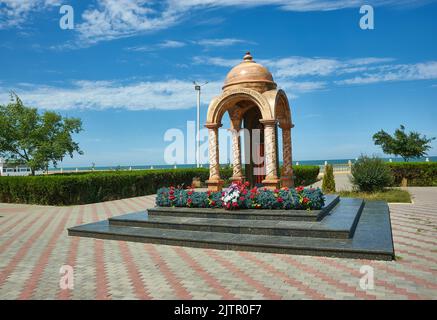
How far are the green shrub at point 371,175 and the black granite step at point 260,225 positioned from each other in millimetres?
7238

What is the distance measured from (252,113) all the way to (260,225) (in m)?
5.32

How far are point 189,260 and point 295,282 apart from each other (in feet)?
7.20

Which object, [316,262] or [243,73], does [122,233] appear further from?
[243,73]

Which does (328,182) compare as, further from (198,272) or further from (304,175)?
Answer: (198,272)

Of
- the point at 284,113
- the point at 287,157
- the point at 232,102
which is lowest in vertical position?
the point at 287,157

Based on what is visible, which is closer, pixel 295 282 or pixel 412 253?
pixel 295 282

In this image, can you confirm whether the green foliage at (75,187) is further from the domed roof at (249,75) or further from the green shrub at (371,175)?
the green shrub at (371,175)

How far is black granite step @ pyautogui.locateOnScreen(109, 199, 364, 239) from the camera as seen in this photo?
7.41 meters

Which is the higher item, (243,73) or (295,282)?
(243,73)

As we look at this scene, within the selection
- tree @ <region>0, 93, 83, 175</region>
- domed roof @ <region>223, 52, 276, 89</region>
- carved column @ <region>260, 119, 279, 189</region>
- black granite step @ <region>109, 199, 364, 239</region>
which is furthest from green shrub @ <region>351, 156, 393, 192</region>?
tree @ <region>0, 93, 83, 175</region>

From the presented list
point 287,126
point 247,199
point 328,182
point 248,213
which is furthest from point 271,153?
point 328,182

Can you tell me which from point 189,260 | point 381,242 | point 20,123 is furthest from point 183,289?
point 20,123

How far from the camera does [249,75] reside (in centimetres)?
1148
